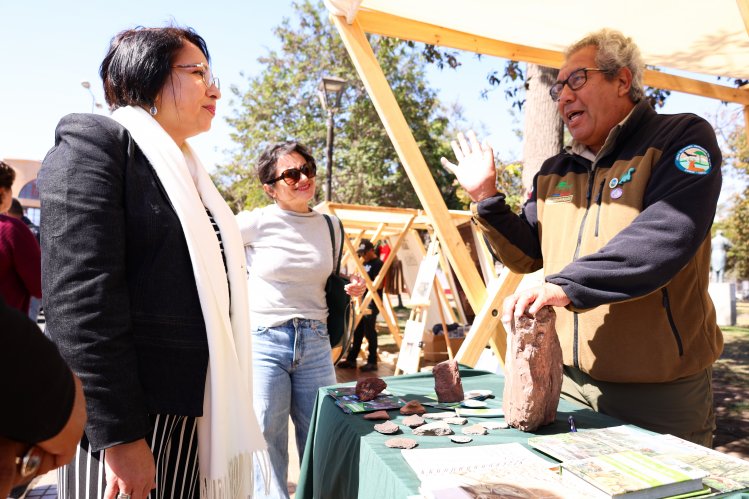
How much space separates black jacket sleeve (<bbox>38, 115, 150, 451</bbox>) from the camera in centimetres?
126

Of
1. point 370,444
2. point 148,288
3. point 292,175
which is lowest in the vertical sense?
point 370,444

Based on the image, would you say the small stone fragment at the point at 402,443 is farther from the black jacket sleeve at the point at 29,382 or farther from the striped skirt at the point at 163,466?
the black jacket sleeve at the point at 29,382

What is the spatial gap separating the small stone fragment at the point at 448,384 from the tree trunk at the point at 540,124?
2.79 meters

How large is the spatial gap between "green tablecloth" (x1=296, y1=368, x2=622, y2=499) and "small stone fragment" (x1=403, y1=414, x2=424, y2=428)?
1.5 inches

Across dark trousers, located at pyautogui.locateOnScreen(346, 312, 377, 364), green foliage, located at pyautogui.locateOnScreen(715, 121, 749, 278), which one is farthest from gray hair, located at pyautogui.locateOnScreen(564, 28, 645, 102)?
green foliage, located at pyautogui.locateOnScreen(715, 121, 749, 278)

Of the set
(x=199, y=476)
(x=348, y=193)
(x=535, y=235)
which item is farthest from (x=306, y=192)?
(x=348, y=193)

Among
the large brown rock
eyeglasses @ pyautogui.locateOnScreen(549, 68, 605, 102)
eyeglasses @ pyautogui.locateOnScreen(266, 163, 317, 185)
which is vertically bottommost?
the large brown rock

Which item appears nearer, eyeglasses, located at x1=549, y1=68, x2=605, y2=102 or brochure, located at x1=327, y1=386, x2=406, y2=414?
brochure, located at x1=327, y1=386, x2=406, y2=414

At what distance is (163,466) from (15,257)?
2.48 m

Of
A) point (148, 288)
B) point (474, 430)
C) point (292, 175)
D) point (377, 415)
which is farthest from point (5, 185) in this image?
point (474, 430)

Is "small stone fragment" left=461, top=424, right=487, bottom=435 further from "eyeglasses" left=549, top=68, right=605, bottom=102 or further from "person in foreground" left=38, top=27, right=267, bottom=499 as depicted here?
"eyeglasses" left=549, top=68, right=605, bottom=102

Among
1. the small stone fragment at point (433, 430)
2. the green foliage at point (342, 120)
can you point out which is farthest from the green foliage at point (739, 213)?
the small stone fragment at point (433, 430)

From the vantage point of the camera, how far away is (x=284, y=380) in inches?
107

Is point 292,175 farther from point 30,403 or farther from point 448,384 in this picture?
point 30,403
